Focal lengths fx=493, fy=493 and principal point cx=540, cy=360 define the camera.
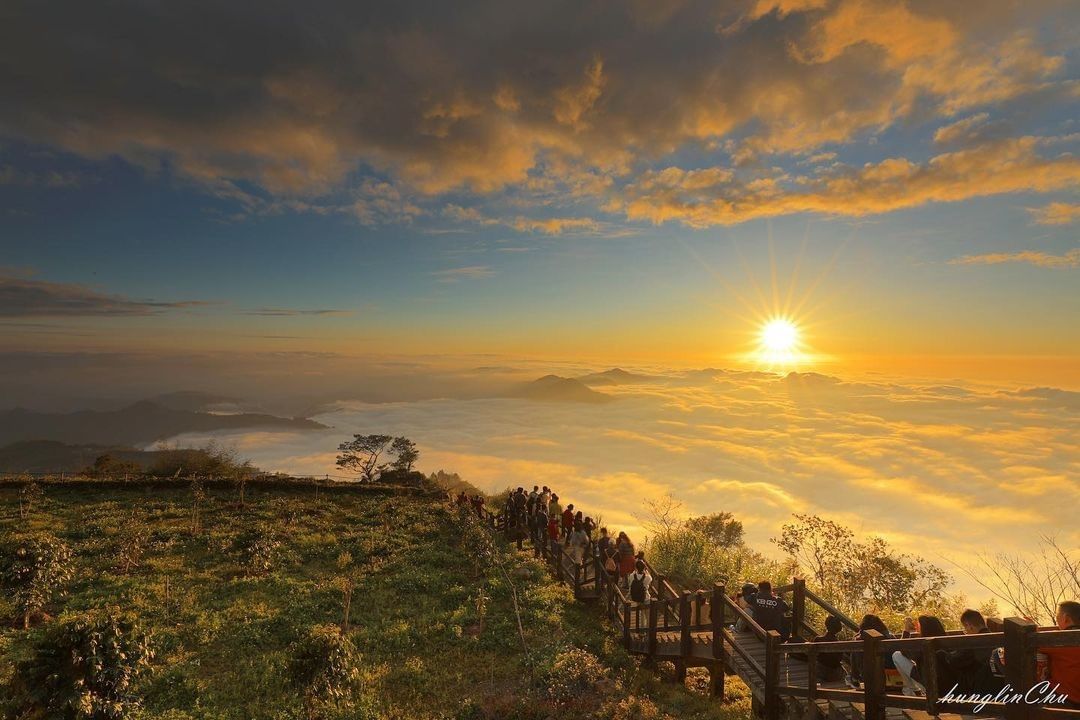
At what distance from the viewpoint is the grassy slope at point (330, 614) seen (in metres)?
11.6

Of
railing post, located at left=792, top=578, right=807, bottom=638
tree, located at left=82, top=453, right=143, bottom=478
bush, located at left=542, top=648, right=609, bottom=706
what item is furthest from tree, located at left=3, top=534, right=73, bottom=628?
tree, located at left=82, top=453, right=143, bottom=478

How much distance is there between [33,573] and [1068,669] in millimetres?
23809

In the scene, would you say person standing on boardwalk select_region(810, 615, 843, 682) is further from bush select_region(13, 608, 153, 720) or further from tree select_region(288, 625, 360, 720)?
bush select_region(13, 608, 153, 720)

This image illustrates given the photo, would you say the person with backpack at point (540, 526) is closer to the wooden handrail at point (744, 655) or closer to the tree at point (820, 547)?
the wooden handrail at point (744, 655)

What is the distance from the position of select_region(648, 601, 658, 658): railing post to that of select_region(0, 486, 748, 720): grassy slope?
67 centimetres

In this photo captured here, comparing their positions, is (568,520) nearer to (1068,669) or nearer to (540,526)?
(540,526)

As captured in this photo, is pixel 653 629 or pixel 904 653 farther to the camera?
pixel 653 629

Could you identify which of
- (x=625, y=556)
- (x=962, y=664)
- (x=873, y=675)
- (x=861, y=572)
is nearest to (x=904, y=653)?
(x=873, y=675)

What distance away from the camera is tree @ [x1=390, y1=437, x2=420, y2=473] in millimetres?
63750

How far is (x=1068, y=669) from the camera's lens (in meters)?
5.93

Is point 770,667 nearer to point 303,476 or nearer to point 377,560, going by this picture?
point 377,560

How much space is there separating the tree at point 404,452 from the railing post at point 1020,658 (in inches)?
2396

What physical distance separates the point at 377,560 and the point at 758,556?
27992mm

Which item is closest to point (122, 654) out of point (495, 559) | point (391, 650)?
point (391, 650)
